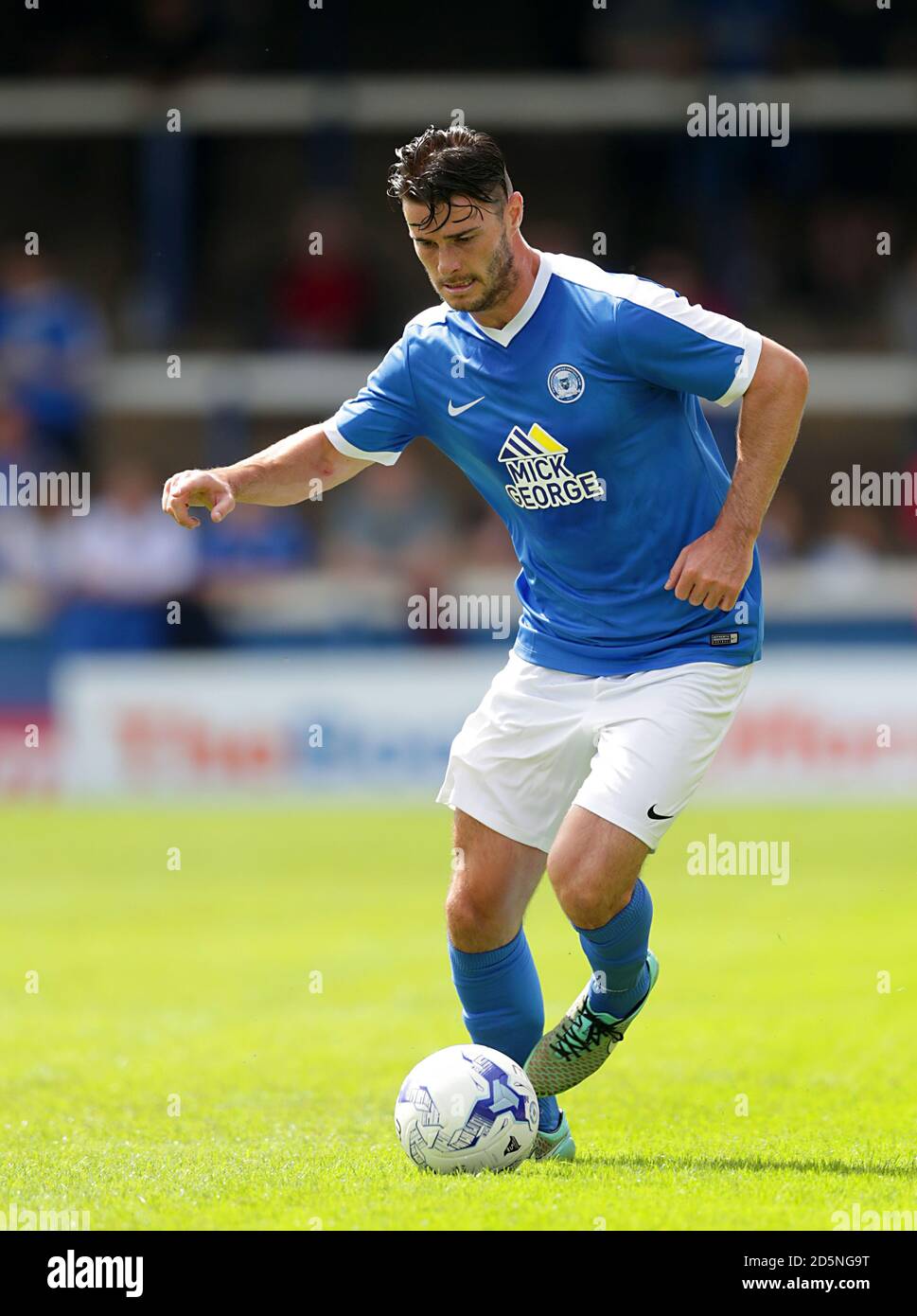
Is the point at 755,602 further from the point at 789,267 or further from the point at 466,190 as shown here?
the point at 789,267

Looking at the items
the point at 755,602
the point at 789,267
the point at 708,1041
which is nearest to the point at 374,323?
the point at 789,267

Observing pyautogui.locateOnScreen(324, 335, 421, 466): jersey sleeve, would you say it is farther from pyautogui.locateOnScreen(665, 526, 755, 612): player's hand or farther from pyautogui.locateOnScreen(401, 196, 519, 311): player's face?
pyautogui.locateOnScreen(665, 526, 755, 612): player's hand

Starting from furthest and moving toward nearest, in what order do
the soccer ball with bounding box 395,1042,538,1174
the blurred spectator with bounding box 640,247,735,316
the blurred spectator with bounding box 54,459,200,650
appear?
the blurred spectator with bounding box 640,247,735,316 < the blurred spectator with bounding box 54,459,200,650 < the soccer ball with bounding box 395,1042,538,1174

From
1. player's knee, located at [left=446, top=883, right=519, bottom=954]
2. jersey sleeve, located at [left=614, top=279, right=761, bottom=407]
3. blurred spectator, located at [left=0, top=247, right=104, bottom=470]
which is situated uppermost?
blurred spectator, located at [left=0, top=247, right=104, bottom=470]

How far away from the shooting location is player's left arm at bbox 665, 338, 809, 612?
18.2ft

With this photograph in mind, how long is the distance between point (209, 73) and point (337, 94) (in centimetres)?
143

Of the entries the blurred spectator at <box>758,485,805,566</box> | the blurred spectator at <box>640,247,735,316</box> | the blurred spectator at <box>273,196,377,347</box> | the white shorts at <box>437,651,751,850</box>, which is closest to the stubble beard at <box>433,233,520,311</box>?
the white shorts at <box>437,651,751,850</box>

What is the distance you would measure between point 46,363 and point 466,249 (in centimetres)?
1434

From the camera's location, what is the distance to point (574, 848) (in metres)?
5.56

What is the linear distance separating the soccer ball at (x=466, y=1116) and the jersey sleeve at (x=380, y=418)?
6.21 ft

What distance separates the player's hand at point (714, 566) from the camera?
5.55 m

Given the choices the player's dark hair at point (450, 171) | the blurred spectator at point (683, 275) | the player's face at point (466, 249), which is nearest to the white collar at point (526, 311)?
the player's face at point (466, 249)

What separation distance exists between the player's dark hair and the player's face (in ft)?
0.06

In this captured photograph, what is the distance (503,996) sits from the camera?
602cm
